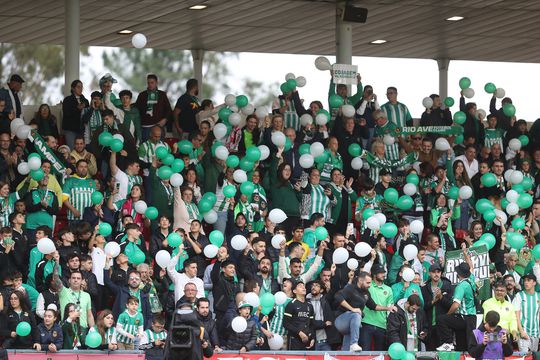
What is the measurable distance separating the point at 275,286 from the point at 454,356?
267 centimetres

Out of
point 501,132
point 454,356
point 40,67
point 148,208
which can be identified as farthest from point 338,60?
point 40,67

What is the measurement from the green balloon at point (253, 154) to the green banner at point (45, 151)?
284 centimetres

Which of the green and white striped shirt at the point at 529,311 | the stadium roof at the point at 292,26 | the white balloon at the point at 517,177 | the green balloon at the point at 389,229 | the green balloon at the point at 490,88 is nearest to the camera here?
the green and white striped shirt at the point at 529,311

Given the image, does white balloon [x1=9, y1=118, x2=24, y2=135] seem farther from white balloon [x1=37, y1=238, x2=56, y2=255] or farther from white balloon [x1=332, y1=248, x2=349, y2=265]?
white balloon [x1=332, y1=248, x2=349, y2=265]

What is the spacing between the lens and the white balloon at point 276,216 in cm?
2153

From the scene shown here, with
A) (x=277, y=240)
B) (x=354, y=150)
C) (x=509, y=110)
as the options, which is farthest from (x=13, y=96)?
(x=509, y=110)

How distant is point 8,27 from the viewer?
93.2ft

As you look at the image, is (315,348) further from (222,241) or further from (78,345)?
(78,345)

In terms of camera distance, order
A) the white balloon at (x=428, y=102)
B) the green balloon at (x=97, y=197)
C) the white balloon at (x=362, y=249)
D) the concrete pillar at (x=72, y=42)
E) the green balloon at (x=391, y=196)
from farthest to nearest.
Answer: the white balloon at (x=428, y=102) → the concrete pillar at (x=72, y=42) → the green balloon at (x=391, y=196) → the green balloon at (x=97, y=197) → the white balloon at (x=362, y=249)

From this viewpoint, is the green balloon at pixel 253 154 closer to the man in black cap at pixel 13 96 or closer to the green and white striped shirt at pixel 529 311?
the man in black cap at pixel 13 96

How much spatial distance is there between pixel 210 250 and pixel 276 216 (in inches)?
59.3

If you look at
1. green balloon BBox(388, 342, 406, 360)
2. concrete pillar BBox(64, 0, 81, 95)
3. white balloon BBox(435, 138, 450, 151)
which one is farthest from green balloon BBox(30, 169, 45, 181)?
white balloon BBox(435, 138, 450, 151)

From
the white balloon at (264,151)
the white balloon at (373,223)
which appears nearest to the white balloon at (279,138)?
the white balloon at (264,151)

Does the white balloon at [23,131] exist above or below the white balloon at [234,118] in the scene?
below
